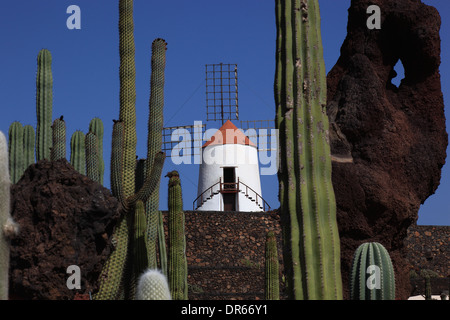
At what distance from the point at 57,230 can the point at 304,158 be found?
3151 millimetres

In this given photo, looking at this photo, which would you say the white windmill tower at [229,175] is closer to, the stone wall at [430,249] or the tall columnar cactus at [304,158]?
the stone wall at [430,249]

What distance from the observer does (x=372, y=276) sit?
24.0ft

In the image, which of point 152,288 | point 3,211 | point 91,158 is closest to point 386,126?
point 152,288

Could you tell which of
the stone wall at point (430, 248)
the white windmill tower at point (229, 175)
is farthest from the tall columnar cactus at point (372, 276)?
the white windmill tower at point (229, 175)

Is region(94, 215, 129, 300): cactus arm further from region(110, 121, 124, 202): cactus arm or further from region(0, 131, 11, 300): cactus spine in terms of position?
region(0, 131, 11, 300): cactus spine

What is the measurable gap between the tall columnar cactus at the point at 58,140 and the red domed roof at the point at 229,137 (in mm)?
14928

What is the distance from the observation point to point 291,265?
723cm

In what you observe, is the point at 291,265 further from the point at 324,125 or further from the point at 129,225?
the point at 129,225

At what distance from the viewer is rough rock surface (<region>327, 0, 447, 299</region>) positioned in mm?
8930

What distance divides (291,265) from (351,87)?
3026mm

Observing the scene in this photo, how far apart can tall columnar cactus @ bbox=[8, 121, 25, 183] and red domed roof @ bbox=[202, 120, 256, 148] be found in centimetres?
1379

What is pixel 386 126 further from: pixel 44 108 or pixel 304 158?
pixel 44 108

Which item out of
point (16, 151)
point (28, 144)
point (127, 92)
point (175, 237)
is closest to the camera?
point (175, 237)

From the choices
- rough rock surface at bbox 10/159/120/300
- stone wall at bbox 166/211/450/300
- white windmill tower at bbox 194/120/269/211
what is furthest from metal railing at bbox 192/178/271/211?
rough rock surface at bbox 10/159/120/300
